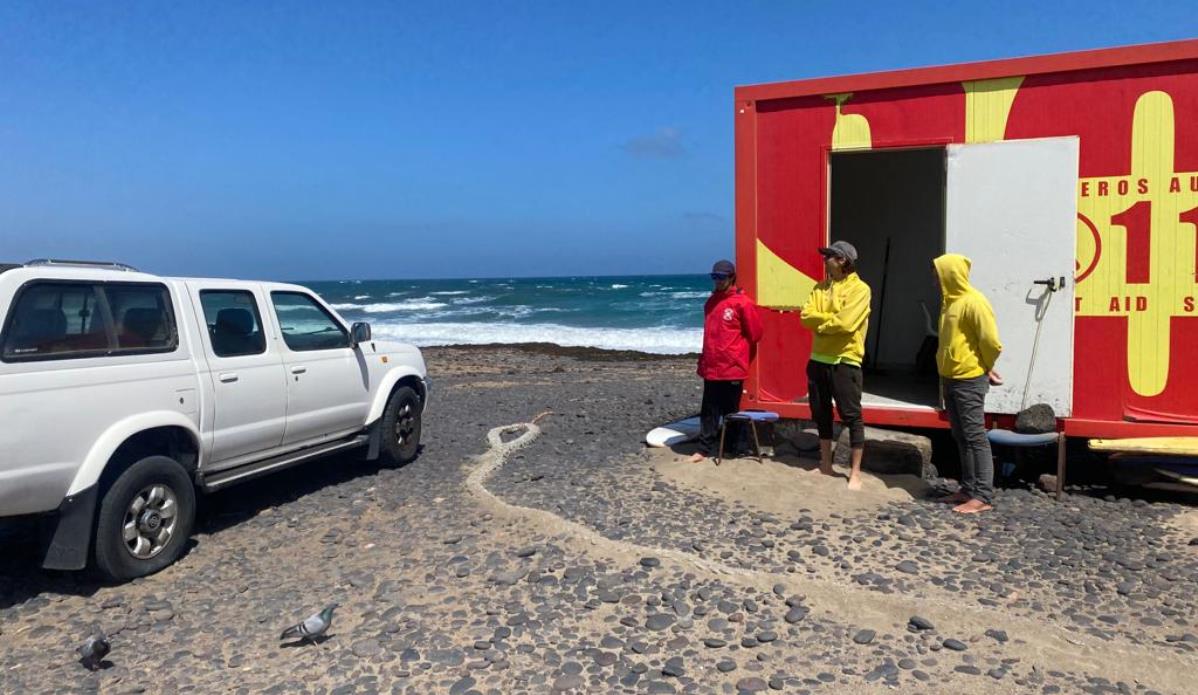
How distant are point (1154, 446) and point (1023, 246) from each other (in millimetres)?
1678

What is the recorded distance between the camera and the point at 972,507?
5.70 metres

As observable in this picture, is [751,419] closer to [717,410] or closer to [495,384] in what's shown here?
[717,410]

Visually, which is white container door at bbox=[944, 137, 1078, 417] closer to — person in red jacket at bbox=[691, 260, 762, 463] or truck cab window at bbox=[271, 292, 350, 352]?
person in red jacket at bbox=[691, 260, 762, 463]

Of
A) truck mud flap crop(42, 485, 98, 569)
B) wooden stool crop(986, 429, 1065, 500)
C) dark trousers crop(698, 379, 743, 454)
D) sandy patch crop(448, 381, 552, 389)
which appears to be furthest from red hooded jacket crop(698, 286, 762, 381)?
sandy patch crop(448, 381, 552, 389)

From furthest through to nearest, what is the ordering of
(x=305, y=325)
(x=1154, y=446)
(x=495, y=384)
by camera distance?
(x=495, y=384), (x=305, y=325), (x=1154, y=446)

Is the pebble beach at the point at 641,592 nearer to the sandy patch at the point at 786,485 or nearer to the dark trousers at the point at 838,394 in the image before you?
the sandy patch at the point at 786,485

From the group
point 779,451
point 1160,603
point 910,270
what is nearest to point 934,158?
point 910,270

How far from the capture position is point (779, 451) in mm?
7273

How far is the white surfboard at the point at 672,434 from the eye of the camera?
789 cm

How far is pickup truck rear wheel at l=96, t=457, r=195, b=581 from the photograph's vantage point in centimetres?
463

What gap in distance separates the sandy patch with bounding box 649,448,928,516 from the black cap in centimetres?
159

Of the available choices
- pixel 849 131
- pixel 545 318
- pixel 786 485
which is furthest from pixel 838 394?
pixel 545 318

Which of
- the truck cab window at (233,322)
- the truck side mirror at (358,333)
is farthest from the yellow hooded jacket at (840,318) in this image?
the truck cab window at (233,322)

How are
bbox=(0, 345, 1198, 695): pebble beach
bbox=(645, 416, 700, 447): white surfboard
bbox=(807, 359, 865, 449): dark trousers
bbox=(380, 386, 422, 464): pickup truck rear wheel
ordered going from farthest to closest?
bbox=(645, 416, 700, 447): white surfboard < bbox=(380, 386, 422, 464): pickup truck rear wheel < bbox=(807, 359, 865, 449): dark trousers < bbox=(0, 345, 1198, 695): pebble beach
